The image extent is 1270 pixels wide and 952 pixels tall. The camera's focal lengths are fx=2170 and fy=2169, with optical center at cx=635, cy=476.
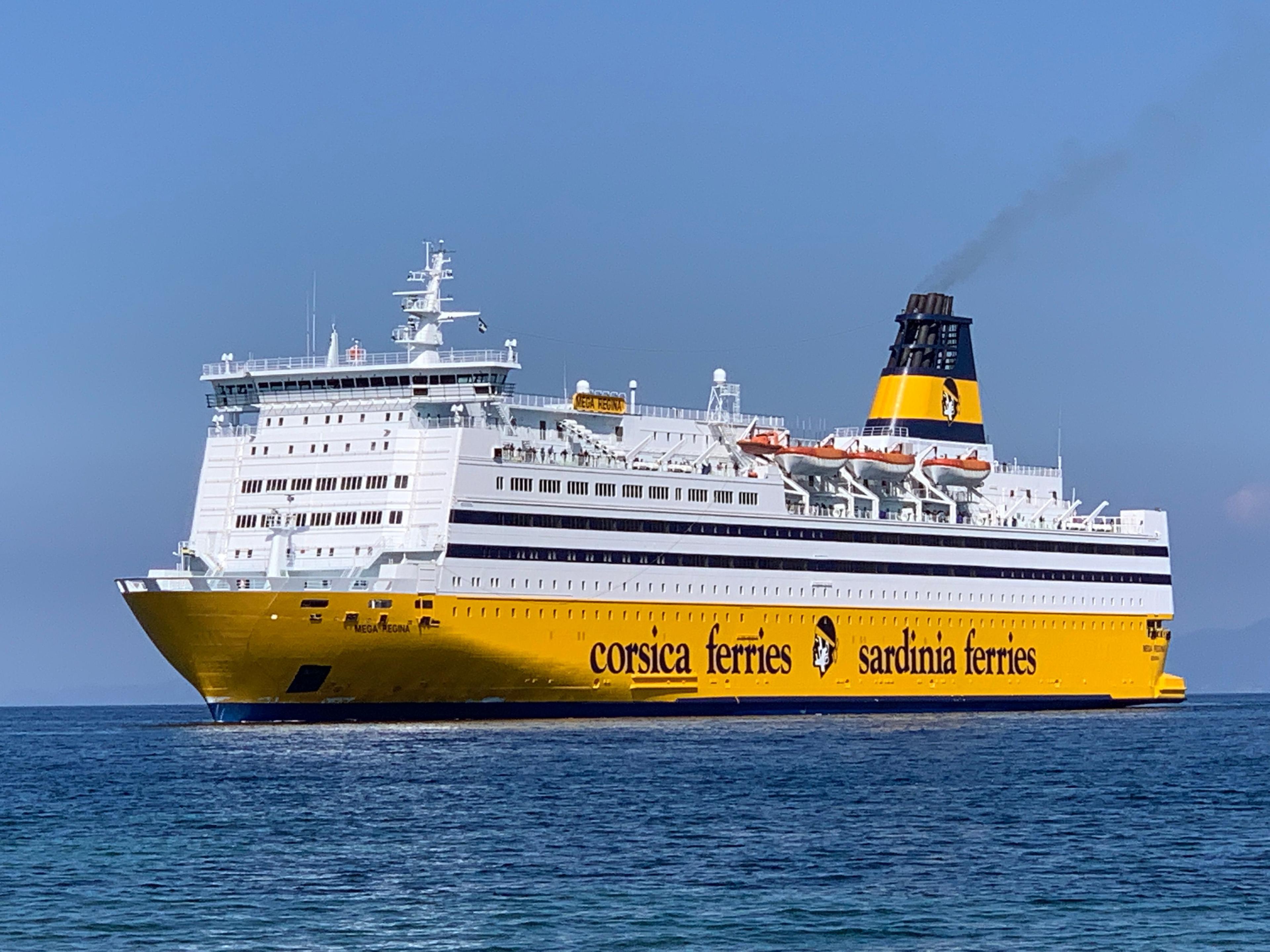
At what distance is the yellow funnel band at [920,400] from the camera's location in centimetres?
7762

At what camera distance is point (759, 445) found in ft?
223

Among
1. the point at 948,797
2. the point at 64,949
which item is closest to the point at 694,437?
the point at 948,797

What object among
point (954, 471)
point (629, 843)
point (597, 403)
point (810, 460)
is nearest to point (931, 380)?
point (954, 471)

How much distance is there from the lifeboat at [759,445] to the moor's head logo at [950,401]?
450 inches

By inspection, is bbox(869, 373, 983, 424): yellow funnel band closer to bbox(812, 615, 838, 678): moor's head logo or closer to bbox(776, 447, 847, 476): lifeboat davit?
bbox(776, 447, 847, 476): lifeboat davit

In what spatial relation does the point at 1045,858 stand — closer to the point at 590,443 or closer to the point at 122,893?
the point at 122,893

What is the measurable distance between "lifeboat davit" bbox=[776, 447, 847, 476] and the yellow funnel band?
305 inches

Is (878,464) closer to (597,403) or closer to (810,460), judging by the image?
(810,460)

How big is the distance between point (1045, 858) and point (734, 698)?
31.8 metres

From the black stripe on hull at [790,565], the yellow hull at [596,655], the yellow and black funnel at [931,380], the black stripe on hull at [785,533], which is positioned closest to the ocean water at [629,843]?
the yellow hull at [596,655]

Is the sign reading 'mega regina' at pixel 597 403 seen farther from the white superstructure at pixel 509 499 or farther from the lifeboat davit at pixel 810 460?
the lifeboat davit at pixel 810 460

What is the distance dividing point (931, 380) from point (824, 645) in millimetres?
13401

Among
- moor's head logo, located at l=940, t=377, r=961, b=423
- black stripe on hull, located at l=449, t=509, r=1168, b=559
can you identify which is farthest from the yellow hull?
moor's head logo, located at l=940, t=377, r=961, b=423

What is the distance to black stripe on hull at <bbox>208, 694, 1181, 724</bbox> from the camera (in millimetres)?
58281
